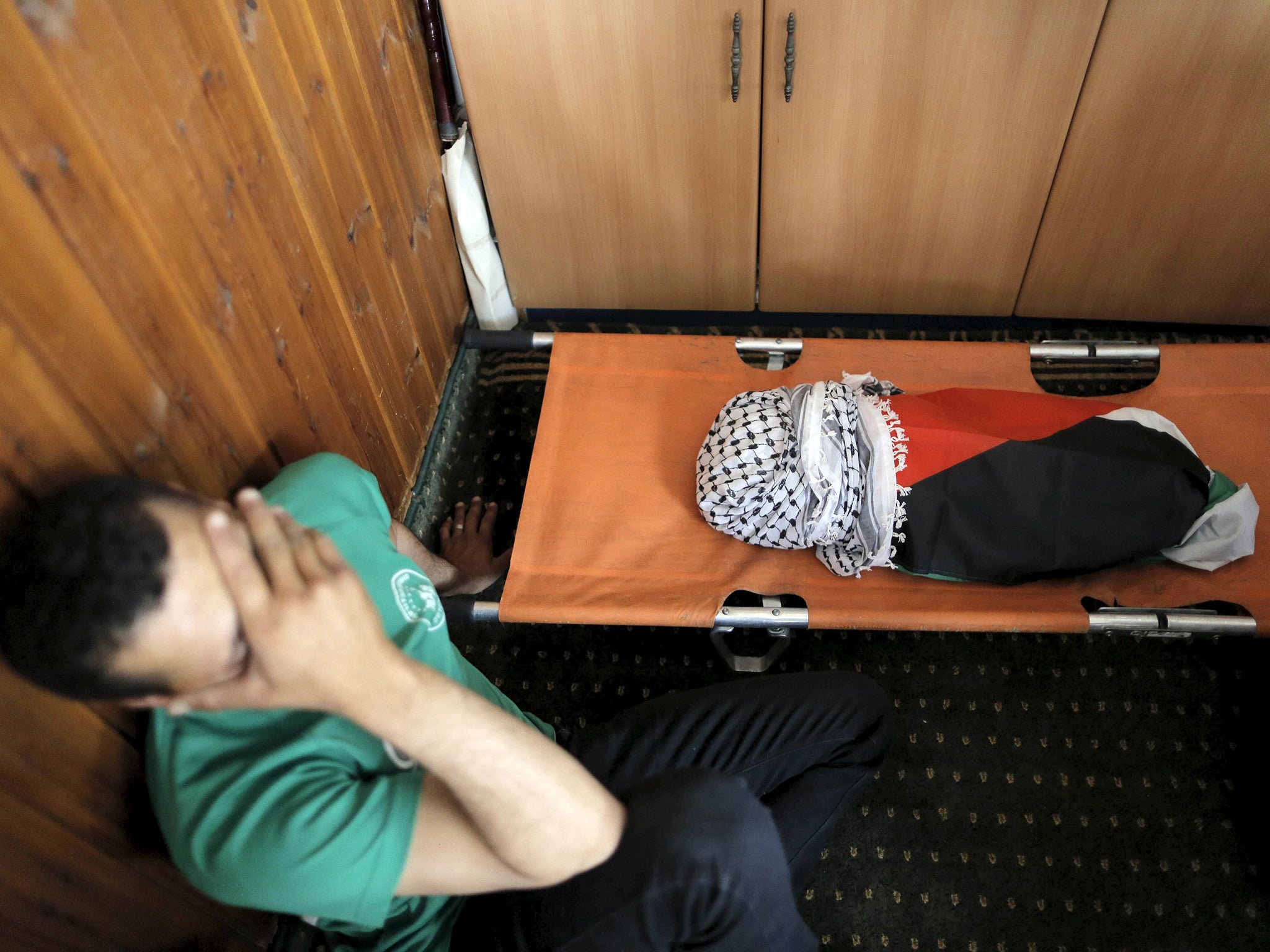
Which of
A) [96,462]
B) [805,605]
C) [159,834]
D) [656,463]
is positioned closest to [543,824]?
[159,834]

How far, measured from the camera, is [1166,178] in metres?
2.01

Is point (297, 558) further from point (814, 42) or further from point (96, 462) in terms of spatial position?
point (814, 42)

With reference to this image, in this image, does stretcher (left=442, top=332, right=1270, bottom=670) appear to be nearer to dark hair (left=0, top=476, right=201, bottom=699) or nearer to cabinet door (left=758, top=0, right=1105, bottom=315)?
cabinet door (left=758, top=0, right=1105, bottom=315)

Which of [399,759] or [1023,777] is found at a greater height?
[399,759]

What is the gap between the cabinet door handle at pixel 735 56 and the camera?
184cm

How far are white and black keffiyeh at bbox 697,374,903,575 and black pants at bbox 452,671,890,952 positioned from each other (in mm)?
388

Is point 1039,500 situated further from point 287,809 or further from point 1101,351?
point 287,809

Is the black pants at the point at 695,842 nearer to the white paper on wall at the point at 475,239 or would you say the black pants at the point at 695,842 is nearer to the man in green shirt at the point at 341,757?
the man in green shirt at the point at 341,757

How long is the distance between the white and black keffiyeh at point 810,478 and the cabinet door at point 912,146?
2.54 ft

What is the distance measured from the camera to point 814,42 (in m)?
1.86

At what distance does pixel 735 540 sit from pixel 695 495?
139 mm

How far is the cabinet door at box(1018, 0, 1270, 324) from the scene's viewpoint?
178 cm

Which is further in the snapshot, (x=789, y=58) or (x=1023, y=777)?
(x=789, y=58)

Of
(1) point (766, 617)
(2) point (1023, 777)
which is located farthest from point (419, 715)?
(2) point (1023, 777)
